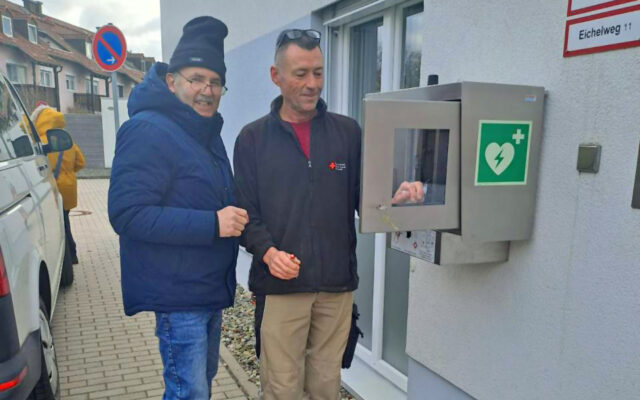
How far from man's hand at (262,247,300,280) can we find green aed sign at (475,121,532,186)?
78cm

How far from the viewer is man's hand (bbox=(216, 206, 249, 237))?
1989mm

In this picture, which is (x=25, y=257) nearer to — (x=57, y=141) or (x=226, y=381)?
(x=226, y=381)

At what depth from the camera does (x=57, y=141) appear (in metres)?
4.32

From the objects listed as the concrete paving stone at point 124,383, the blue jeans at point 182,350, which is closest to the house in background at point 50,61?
the concrete paving stone at point 124,383

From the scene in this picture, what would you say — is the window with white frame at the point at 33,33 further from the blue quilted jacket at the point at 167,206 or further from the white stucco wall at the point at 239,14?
the blue quilted jacket at the point at 167,206

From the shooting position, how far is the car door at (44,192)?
305 cm

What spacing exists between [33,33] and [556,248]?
120ft

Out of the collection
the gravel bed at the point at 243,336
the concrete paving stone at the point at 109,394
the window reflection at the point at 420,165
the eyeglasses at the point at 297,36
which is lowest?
the gravel bed at the point at 243,336

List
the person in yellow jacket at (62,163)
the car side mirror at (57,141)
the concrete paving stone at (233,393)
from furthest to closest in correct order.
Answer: the person in yellow jacket at (62,163), the car side mirror at (57,141), the concrete paving stone at (233,393)

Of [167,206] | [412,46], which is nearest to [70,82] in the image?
[412,46]

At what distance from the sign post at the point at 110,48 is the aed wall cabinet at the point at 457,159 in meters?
5.34

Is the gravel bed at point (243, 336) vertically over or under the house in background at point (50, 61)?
under

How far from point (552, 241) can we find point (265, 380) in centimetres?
143

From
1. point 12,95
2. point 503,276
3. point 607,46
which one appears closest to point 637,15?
point 607,46
